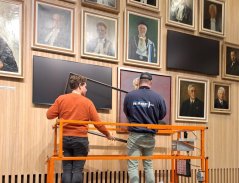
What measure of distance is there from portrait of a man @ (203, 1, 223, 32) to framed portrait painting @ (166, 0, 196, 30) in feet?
1.08

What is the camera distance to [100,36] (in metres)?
7.12

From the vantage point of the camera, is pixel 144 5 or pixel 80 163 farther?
pixel 144 5

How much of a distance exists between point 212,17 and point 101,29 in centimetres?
280

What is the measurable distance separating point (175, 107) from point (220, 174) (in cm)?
184

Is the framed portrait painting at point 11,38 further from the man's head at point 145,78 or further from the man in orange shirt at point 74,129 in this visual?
the man's head at point 145,78

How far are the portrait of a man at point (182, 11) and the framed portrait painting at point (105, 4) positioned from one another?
128 centimetres

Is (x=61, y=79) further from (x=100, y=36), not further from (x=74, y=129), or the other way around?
(x=74, y=129)

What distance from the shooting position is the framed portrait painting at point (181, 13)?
26.5 feet

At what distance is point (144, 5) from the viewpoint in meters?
7.68

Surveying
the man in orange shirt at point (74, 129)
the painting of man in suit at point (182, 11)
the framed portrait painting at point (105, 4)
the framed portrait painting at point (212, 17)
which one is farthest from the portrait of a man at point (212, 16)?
the man in orange shirt at point (74, 129)

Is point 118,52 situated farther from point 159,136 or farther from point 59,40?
point 159,136

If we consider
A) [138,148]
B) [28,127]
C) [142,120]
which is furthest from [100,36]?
[138,148]

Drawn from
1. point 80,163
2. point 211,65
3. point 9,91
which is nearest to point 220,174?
point 211,65

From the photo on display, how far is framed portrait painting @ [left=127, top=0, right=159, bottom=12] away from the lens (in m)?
7.53
